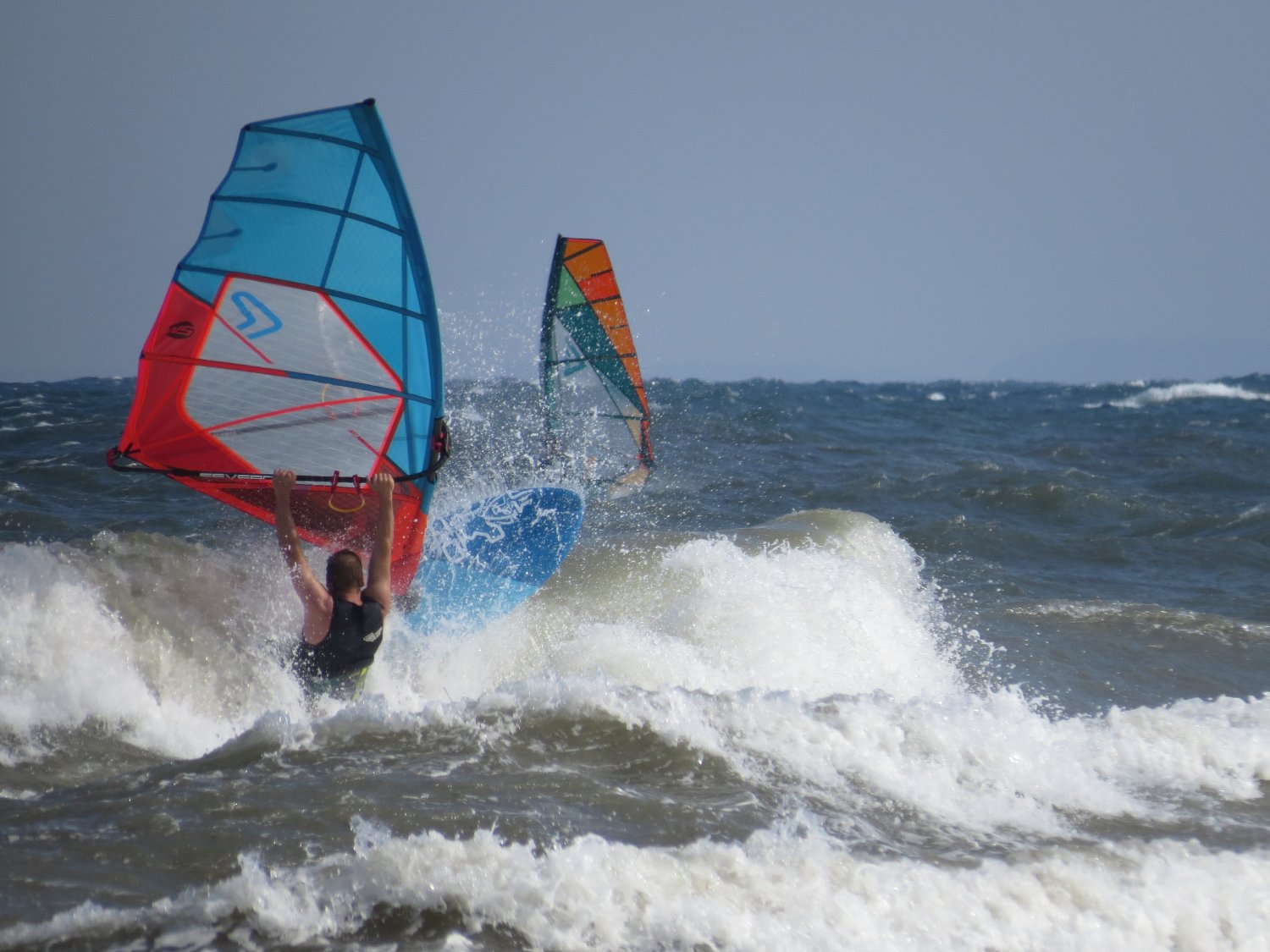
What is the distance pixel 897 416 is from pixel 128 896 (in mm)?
25088

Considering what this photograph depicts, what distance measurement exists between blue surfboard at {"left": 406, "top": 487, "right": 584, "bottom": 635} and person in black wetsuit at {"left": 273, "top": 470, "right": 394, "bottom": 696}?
50.8 inches

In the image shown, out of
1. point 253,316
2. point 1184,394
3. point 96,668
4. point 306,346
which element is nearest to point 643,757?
point 96,668

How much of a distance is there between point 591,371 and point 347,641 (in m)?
8.09

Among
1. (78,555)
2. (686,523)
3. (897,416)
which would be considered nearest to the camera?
(78,555)

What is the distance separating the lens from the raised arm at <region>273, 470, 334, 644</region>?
400 cm

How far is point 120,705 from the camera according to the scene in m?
4.40

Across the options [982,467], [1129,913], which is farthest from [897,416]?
[1129,913]

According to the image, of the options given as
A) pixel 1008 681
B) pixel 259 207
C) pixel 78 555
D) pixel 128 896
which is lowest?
pixel 1008 681

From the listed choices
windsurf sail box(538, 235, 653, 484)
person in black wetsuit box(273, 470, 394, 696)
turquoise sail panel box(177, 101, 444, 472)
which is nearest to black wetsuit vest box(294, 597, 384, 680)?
person in black wetsuit box(273, 470, 394, 696)

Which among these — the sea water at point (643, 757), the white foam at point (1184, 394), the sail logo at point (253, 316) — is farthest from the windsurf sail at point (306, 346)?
the white foam at point (1184, 394)

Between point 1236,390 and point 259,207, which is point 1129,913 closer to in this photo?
point 259,207

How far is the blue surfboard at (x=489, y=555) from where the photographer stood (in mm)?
5758

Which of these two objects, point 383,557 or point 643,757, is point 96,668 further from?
point 643,757

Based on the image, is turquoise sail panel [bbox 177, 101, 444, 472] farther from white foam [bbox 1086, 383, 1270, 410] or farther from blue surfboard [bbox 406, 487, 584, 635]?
white foam [bbox 1086, 383, 1270, 410]
